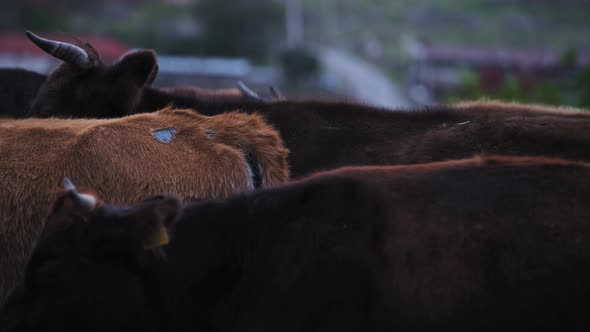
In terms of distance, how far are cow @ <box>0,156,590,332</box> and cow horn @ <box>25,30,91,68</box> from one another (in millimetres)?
3103

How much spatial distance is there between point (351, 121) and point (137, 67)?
2.01m

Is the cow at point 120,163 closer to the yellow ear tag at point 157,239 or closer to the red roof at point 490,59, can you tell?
the yellow ear tag at point 157,239

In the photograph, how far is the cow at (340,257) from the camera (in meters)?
3.48

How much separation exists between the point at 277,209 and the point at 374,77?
45669 mm

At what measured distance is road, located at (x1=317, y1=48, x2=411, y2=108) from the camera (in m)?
35.4

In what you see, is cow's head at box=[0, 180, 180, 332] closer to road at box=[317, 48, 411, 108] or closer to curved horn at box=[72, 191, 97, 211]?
curved horn at box=[72, 191, 97, 211]

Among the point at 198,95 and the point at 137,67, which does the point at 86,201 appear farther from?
the point at 198,95

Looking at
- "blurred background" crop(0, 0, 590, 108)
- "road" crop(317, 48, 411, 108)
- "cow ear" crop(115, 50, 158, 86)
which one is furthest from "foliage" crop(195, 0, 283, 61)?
"cow ear" crop(115, 50, 158, 86)

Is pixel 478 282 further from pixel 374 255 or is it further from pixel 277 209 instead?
pixel 277 209

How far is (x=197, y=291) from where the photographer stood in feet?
12.4

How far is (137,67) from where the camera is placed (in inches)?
271

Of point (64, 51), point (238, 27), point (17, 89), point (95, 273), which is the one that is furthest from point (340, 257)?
point (238, 27)

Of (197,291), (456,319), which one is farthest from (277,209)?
(456,319)

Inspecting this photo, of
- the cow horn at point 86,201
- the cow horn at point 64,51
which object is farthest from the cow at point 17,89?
the cow horn at point 86,201
